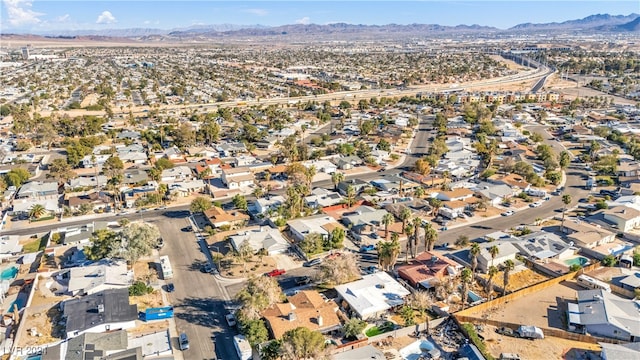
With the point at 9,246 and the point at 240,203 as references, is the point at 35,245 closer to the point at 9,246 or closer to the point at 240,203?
the point at 9,246

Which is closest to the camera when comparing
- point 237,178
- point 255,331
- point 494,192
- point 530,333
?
point 255,331

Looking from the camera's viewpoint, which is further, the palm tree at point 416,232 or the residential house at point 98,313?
the palm tree at point 416,232

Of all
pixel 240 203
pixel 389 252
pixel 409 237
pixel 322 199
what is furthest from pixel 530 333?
pixel 240 203

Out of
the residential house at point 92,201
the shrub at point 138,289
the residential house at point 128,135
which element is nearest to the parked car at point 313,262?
the shrub at point 138,289

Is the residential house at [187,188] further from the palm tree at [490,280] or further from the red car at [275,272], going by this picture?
the palm tree at [490,280]

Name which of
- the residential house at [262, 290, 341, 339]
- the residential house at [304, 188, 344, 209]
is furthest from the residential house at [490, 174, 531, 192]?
the residential house at [262, 290, 341, 339]
